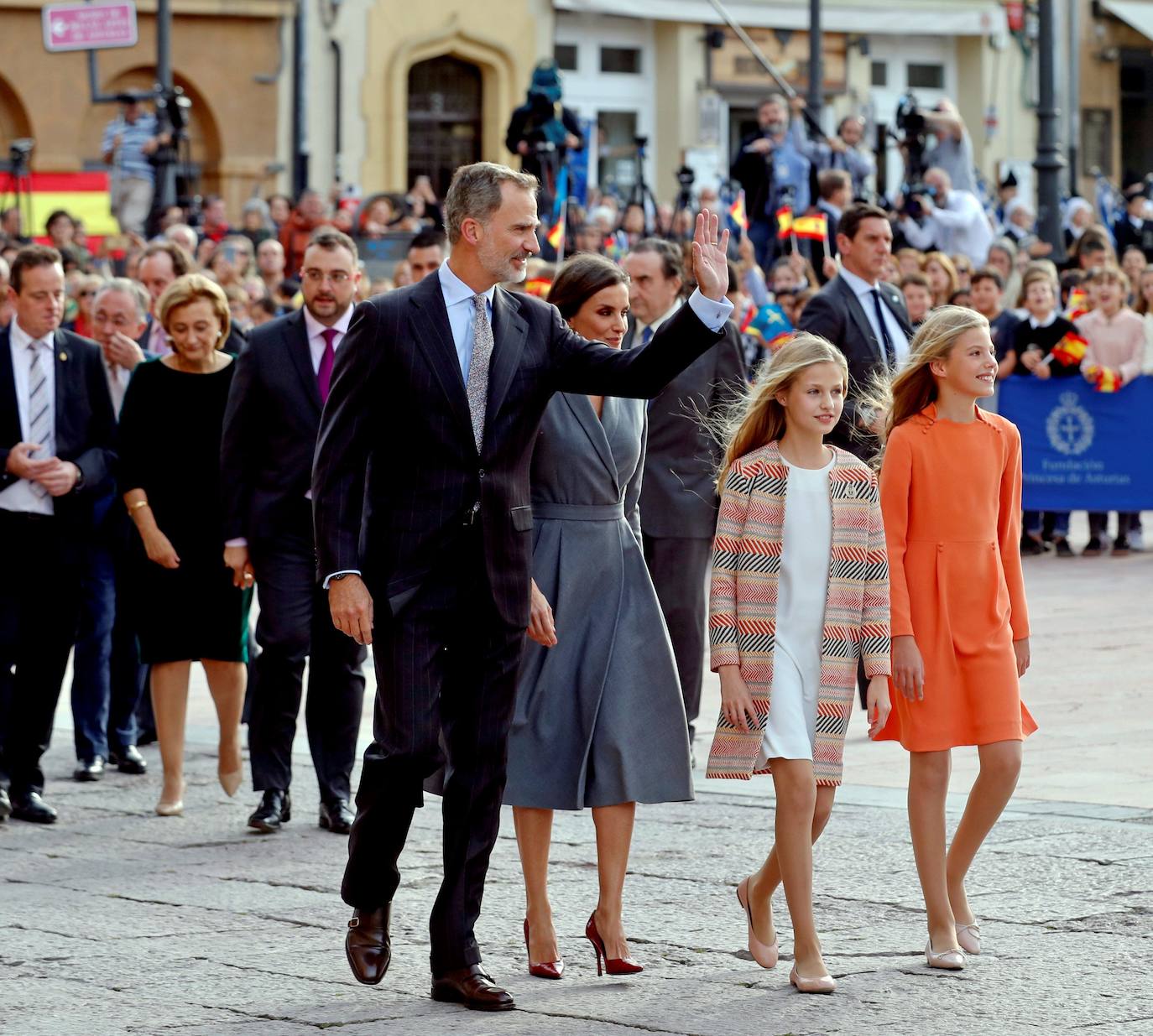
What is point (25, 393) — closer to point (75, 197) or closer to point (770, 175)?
point (770, 175)

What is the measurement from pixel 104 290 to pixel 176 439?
1.38m

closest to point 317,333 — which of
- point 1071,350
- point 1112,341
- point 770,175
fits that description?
point 1071,350

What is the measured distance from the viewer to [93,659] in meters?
9.51

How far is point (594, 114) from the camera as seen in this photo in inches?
1542

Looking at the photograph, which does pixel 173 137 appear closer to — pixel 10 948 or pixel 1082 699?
pixel 1082 699

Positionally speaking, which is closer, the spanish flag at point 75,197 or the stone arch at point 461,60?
the spanish flag at point 75,197

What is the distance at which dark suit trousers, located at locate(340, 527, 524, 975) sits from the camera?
5.64m

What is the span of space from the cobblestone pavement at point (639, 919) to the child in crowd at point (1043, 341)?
7.14 meters

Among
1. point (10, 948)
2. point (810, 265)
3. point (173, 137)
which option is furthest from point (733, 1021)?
point (173, 137)

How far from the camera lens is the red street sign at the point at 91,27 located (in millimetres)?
22328

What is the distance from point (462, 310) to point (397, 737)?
102 centimetres

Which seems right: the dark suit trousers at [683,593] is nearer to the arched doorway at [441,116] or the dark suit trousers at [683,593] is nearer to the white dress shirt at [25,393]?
the white dress shirt at [25,393]

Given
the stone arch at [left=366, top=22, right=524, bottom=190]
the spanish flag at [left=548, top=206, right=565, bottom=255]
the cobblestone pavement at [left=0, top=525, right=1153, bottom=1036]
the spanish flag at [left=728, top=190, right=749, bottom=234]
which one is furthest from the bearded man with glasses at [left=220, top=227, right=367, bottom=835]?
the stone arch at [left=366, top=22, right=524, bottom=190]

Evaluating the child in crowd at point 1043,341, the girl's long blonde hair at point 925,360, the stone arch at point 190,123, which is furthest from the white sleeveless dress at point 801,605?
the stone arch at point 190,123
